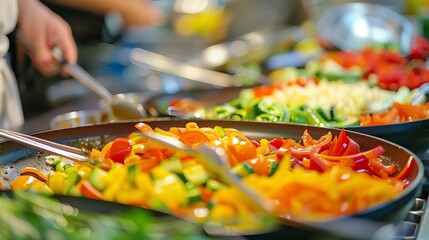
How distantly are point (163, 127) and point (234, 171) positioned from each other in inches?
20.5

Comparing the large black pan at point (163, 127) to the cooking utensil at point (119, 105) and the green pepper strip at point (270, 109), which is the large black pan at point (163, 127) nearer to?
the green pepper strip at point (270, 109)

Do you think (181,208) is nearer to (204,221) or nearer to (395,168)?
(204,221)

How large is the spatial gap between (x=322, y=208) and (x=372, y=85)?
179 cm

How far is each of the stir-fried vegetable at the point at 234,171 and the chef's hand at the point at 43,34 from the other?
1.01 m

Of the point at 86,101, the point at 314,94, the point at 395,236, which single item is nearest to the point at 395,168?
A: the point at 395,236

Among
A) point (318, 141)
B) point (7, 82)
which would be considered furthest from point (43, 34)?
point (318, 141)

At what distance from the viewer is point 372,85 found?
2.79m

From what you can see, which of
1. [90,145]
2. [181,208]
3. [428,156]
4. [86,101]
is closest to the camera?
[181,208]

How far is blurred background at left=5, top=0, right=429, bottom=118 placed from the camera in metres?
4.19

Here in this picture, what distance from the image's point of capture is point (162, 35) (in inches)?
227

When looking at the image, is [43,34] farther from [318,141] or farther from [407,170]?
[407,170]

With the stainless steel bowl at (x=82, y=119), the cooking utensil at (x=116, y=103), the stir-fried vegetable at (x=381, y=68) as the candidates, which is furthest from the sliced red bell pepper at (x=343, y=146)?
the stir-fried vegetable at (x=381, y=68)

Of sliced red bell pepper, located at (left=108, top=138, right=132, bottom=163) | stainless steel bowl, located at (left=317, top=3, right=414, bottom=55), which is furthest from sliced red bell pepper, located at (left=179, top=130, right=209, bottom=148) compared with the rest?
stainless steel bowl, located at (left=317, top=3, right=414, bottom=55)

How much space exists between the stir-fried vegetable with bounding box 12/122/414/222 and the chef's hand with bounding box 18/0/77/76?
101cm
